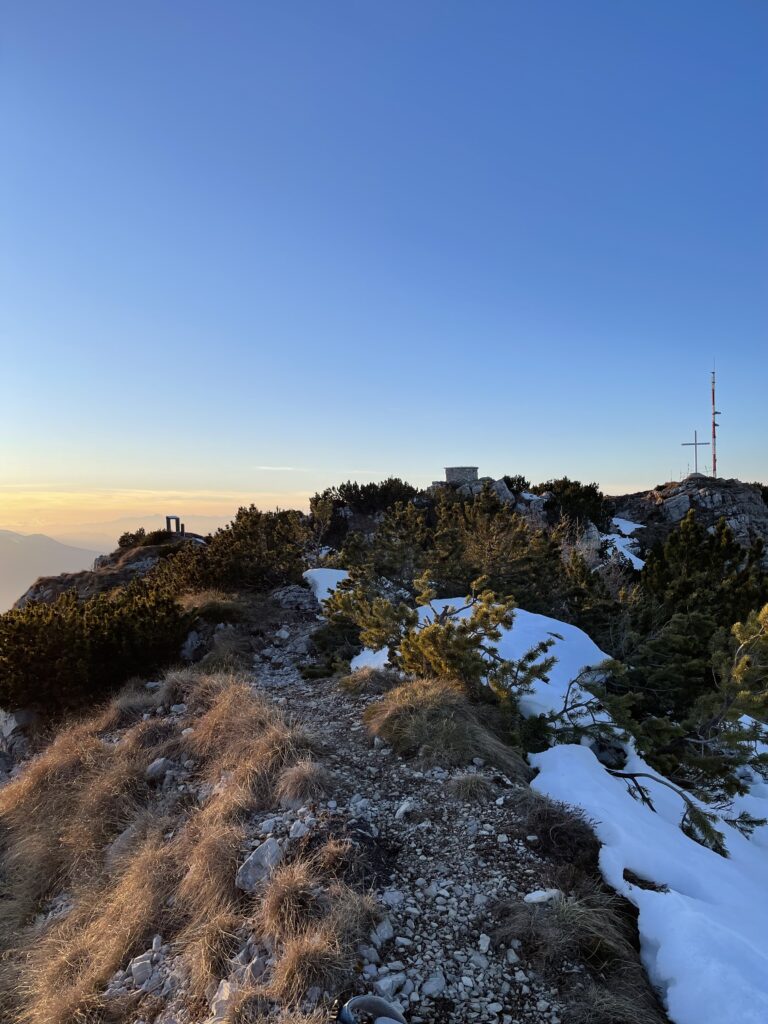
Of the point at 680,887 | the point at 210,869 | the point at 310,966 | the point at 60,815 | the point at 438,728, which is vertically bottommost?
the point at 60,815

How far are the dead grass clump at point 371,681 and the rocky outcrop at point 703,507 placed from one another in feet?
54.8

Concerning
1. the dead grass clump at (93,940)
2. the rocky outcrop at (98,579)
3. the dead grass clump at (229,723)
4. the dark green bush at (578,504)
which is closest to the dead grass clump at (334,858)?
the dead grass clump at (93,940)

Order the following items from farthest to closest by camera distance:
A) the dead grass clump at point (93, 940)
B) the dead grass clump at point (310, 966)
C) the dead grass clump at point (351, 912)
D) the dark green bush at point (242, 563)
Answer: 1. the dark green bush at point (242, 563)
2. the dead grass clump at point (93, 940)
3. the dead grass clump at point (351, 912)
4. the dead grass clump at point (310, 966)

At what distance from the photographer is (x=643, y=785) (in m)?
5.10

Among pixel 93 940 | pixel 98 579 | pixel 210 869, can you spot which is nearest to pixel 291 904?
pixel 210 869

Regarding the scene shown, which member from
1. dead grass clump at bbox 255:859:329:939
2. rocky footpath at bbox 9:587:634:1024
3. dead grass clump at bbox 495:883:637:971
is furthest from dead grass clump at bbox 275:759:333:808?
dead grass clump at bbox 495:883:637:971

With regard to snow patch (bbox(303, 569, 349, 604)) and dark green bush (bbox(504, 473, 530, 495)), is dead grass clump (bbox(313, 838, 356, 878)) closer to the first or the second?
snow patch (bbox(303, 569, 349, 604))

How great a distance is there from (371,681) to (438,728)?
1.95 meters

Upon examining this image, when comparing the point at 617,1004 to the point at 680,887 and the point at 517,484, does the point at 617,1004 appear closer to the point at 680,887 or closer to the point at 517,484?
the point at 680,887

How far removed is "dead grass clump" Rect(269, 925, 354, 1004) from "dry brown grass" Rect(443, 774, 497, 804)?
1.49m

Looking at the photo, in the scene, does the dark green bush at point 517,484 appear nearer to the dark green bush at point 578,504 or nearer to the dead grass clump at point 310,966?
the dark green bush at point 578,504

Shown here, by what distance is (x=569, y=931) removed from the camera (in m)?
2.87

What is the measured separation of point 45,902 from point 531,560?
26.6 feet

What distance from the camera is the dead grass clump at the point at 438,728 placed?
4.57m
